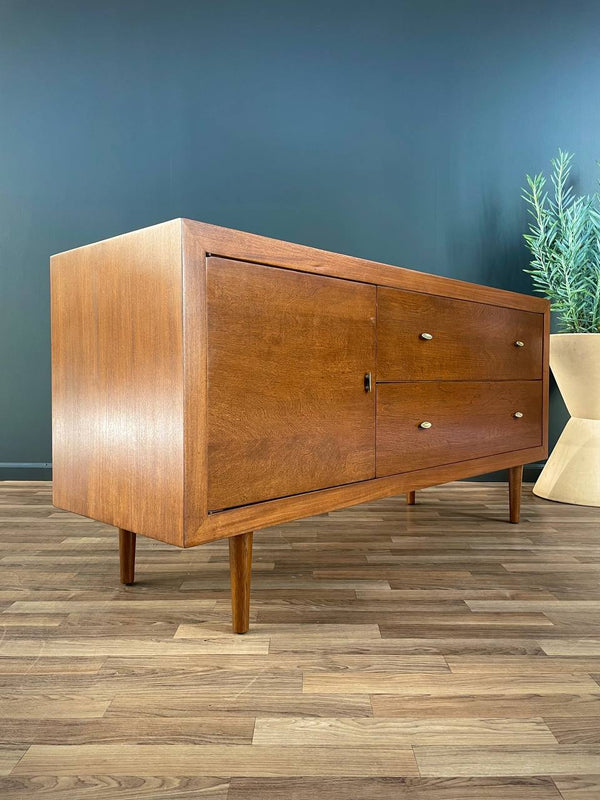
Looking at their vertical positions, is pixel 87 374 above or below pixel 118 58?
below

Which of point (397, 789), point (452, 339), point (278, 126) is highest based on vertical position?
point (278, 126)

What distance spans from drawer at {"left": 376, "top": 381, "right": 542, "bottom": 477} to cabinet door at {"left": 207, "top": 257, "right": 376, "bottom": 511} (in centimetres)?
7

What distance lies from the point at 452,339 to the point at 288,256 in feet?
1.79

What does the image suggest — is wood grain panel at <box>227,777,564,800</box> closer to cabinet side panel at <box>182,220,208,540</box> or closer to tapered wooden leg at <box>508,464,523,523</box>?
A: cabinet side panel at <box>182,220,208,540</box>

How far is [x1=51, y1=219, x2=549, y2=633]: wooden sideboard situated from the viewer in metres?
0.86

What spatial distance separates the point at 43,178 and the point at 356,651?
210cm

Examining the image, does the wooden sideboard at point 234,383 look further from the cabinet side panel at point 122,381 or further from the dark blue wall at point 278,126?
the dark blue wall at point 278,126

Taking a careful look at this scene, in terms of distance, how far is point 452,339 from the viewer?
1372 millimetres

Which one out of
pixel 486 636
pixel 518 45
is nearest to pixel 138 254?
pixel 486 636

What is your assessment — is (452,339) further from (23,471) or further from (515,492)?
(23,471)

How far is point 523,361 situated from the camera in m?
→ 1.64

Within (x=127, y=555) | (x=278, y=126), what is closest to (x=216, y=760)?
(x=127, y=555)

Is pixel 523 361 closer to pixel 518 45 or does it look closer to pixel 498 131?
pixel 498 131

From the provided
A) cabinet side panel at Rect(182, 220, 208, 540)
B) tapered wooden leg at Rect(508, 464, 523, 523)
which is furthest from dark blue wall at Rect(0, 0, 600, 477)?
cabinet side panel at Rect(182, 220, 208, 540)
